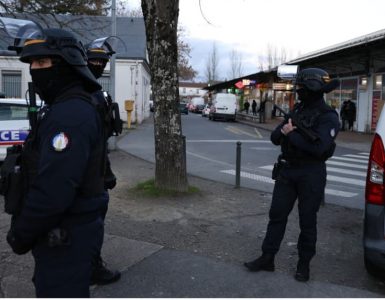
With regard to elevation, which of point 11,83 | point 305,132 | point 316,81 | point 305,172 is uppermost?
point 11,83

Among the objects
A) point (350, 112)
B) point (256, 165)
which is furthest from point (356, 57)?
point (256, 165)

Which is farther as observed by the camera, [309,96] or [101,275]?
[309,96]

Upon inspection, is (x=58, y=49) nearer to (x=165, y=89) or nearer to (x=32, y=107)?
(x=32, y=107)

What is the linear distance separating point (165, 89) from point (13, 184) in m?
5.01

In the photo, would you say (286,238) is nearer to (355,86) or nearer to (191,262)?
(191,262)

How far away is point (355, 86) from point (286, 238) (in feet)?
72.7

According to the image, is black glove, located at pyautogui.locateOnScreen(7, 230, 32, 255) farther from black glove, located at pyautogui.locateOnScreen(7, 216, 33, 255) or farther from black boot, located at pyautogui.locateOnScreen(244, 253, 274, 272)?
black boot, located at pyautogui.locateOnScreen(244, 253, 274, 272)

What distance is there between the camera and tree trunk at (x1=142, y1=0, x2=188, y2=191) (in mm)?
7188

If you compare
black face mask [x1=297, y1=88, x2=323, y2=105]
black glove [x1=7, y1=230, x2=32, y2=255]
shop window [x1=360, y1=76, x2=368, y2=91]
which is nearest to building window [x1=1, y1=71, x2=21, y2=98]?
shop window [x1=360, y1=76, x2=368, y2=91]

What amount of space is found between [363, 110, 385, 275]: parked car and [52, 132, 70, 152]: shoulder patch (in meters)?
2.82

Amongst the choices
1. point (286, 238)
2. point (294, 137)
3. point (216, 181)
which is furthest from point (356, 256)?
point (216, 181)

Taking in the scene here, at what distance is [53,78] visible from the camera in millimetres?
2414

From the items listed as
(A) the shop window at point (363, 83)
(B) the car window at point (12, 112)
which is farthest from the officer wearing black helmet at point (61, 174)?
(A) the shop window at point (363, 83)

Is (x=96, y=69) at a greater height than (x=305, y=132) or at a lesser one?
greater
